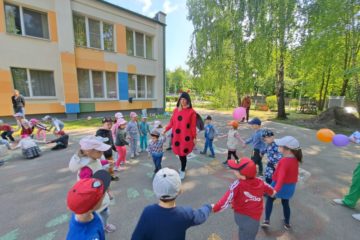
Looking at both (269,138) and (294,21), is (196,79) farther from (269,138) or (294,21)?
(269,138)

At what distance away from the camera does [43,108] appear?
1119 centimetres

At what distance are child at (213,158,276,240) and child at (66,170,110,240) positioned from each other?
1114 millimetres

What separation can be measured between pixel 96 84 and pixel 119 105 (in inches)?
85.8

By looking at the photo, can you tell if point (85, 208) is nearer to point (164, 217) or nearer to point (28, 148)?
point (164, 217)

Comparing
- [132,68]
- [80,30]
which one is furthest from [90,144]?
[132,68]

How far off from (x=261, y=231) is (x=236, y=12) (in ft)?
50.9

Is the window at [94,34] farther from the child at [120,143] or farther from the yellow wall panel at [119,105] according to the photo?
the child at [120,143]

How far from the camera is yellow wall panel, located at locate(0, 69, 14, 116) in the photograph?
9.88 metres

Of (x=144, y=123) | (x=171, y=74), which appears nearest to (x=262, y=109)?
(x=144, y=123)

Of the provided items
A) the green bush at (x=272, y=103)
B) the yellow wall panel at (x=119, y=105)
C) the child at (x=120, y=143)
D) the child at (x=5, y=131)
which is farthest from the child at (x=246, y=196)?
the green bush at (x=272, y=103)

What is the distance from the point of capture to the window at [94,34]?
42.0 ft

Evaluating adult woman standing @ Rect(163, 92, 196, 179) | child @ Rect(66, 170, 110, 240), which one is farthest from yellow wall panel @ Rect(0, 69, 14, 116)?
child @ Rect(66, 170, 110, 240)

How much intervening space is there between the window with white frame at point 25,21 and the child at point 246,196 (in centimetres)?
→ 1364

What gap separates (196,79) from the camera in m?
21.2
